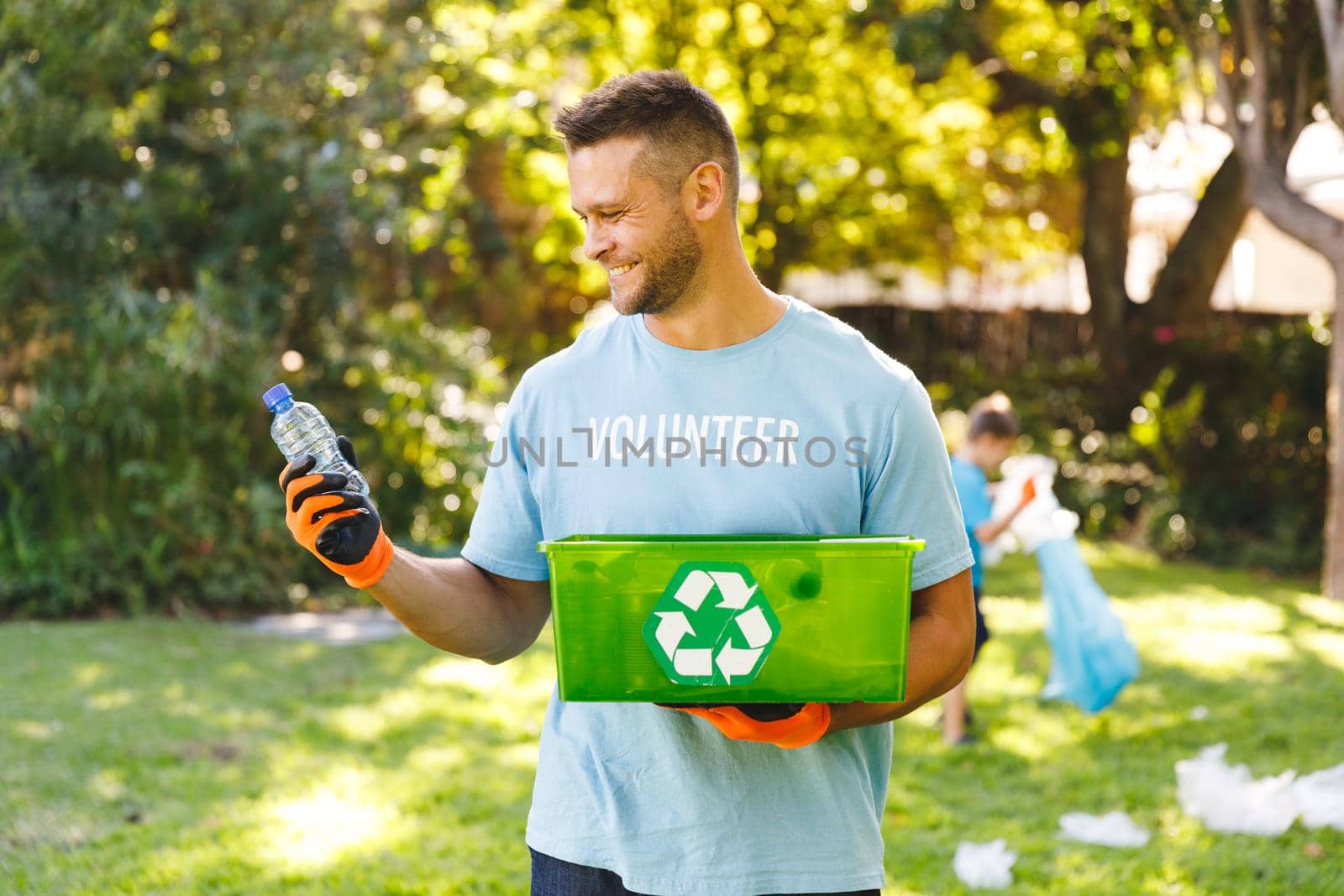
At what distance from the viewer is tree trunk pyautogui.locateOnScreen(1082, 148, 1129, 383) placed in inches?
495

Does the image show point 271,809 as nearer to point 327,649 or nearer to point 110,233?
point 327,649

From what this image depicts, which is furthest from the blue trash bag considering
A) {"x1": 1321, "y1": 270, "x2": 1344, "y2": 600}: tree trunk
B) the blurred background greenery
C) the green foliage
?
the green foliage

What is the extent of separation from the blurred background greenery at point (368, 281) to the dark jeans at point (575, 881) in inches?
247

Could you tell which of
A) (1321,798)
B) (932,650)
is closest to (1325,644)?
(1321,798)

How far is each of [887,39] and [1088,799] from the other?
7227 mm

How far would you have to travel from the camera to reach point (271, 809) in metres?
4.84

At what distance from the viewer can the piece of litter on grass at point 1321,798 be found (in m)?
4.75

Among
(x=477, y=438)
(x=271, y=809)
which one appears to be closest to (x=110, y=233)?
(x=477, y=438)

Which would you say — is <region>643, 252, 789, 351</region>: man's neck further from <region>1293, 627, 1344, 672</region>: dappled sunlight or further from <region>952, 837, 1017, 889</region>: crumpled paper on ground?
<region>1293, 627, 1344, 672</region>: dappled sunlight

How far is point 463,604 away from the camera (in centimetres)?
207

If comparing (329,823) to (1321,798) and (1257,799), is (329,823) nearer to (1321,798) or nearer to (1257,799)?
(1257,799)

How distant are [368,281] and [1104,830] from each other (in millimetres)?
6220

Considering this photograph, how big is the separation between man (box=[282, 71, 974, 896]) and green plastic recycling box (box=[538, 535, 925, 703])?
0.15 metres

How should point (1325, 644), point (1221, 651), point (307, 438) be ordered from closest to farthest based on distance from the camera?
point (307, 438), point (1221, 651), point (1325, 644)
